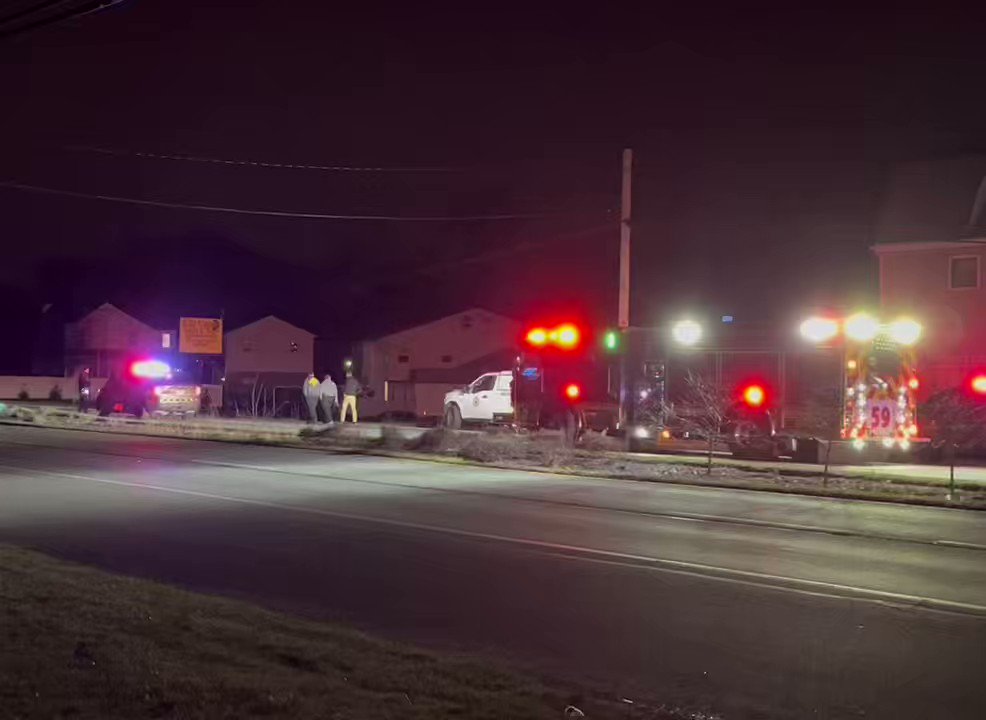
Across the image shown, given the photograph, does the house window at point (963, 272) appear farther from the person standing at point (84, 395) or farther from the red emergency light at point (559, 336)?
the person standing at point (84, 395)

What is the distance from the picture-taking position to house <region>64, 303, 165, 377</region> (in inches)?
2367

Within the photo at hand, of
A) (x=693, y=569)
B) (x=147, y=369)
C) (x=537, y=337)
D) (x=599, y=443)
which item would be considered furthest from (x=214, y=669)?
(x=147, y=369)

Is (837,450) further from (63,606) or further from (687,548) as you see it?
(63,606)

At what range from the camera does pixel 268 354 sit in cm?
5131

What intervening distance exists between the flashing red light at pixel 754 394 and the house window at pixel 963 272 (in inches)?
497

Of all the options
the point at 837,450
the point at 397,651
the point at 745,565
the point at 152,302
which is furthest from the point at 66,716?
the point at 152,302

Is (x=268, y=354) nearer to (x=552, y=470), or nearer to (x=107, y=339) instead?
(x=107, y=339)

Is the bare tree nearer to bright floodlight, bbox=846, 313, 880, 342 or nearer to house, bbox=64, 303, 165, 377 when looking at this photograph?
bright floodlight, bbox=846, 313, 880, 342

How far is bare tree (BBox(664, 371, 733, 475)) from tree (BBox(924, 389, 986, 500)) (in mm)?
4346

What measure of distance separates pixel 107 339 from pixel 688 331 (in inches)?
1946

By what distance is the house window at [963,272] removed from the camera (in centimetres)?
2936

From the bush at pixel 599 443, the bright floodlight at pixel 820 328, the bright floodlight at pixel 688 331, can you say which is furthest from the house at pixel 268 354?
the bright floodlight at pixel 820 328

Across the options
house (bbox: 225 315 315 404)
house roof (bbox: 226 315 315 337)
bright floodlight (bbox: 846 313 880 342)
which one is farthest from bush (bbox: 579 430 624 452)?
house roof (bbox: 226 315 315 337)

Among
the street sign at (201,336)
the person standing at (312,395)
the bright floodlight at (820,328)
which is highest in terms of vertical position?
the street sign at (201,336)
